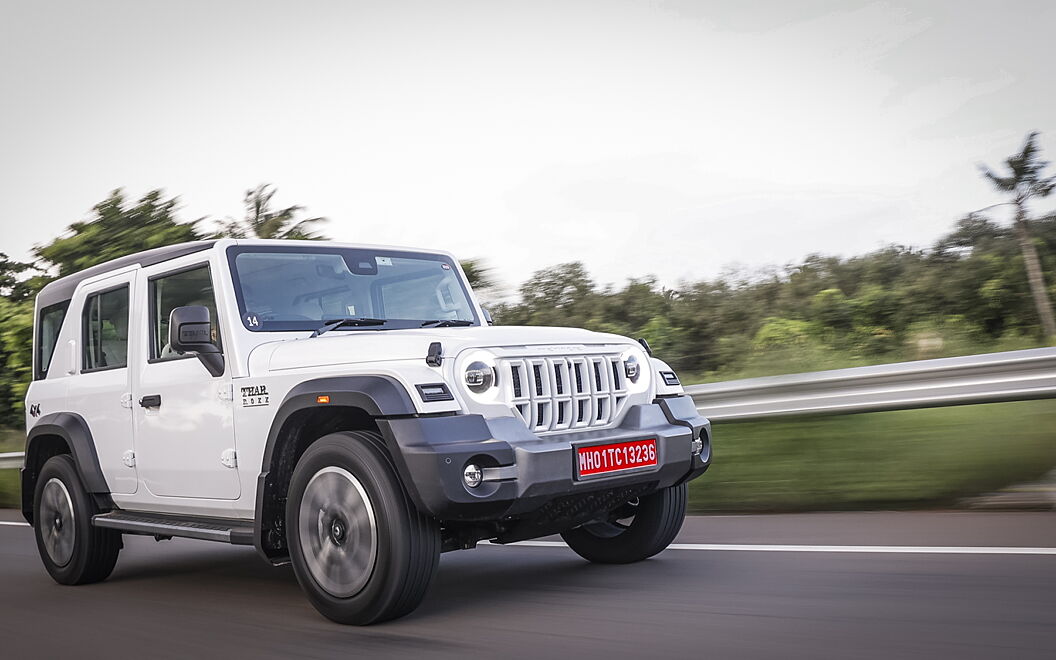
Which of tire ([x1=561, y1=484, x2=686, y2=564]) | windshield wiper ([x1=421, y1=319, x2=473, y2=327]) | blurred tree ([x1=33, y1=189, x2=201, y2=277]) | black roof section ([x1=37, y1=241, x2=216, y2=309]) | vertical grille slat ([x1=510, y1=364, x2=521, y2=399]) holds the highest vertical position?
blurred tree ([x1=33, y1=189, x2=201, y2=277])

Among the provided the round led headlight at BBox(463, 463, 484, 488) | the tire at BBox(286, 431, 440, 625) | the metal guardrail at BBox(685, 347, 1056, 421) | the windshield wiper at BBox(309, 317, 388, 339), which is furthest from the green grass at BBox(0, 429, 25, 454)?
the round led headlight at BBox(463, 463, 484, 488)

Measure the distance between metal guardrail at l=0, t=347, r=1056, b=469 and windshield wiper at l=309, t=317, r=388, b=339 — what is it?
292 centimetres

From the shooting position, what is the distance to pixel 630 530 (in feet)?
18.2

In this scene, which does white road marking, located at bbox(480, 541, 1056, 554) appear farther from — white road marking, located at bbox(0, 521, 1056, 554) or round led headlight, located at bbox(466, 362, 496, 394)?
round led headlight, located at bbox(466, 362, 496, 394)

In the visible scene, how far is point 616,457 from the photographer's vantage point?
4602 mm

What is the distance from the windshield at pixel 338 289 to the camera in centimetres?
539

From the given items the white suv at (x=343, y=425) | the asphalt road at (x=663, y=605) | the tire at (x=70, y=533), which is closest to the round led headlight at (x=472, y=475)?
the white suv at (x=343, y=425)

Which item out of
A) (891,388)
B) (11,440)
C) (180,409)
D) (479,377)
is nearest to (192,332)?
(180,409)

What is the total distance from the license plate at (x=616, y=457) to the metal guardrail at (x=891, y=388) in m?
2.52

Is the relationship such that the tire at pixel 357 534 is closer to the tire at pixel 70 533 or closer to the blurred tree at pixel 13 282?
the tire at pixel 70 533

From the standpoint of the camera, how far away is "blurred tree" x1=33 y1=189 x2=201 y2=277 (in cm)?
1917

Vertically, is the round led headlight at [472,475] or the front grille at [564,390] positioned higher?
the front grille at [564,390]

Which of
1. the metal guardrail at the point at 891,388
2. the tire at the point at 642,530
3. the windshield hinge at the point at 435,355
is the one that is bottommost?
the tire at the point at 642,530

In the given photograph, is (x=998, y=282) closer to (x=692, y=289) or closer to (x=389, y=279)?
(x=692, y=289)
